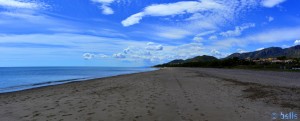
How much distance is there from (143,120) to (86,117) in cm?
226

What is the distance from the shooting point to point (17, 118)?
31.3ft

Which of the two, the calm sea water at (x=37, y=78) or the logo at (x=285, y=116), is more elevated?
the calm sea water at (x=37, y=78)

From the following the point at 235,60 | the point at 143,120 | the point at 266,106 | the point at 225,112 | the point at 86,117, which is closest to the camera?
the point at 143,120

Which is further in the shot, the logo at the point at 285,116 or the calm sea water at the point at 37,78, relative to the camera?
the calm sea water at the point at 37,78

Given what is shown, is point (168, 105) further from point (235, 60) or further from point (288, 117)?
point (235, 60)

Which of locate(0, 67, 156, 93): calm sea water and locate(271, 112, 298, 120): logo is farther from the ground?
locate(0, 67, 156, 93): calm sea water

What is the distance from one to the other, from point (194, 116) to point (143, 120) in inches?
76.3

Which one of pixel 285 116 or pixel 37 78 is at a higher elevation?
pixel 37 78

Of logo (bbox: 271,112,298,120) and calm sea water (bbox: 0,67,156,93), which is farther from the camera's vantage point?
calm sea water (bbox: 0,67,156,93)

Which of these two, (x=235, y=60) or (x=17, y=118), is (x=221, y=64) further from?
(x=17, y=118)

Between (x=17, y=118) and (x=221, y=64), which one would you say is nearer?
(x=17, y=118)

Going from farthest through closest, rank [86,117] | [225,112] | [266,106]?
[266,106], [225,112], [86,117]

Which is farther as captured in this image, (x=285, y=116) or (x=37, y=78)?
(x=37, y=78)

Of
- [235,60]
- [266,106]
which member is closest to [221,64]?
[235,60]
